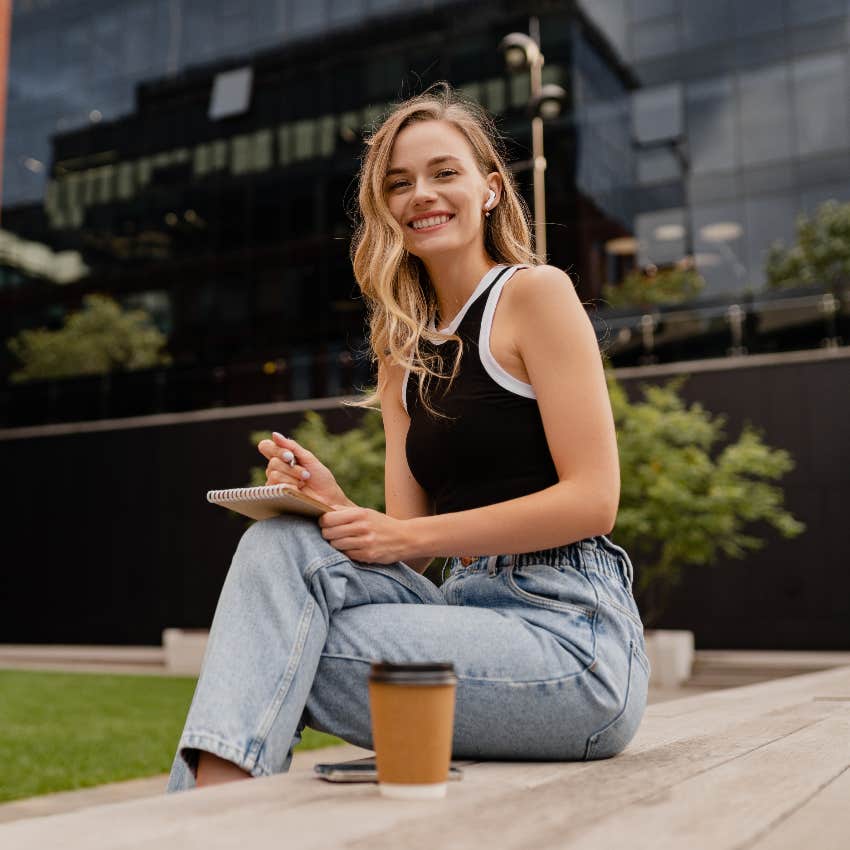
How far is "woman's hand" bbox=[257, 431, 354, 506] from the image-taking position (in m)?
2.32

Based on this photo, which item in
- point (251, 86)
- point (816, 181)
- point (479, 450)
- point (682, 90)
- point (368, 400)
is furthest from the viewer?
point (251, 86)

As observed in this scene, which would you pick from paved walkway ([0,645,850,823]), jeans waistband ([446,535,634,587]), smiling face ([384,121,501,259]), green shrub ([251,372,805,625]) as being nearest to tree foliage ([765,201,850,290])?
green shrub ([251,372,805,625])

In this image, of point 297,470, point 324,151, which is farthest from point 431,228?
point 324,151

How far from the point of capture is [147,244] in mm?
24234

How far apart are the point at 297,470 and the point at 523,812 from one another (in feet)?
3.73

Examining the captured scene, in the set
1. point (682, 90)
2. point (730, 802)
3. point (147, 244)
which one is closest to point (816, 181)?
point (682, 90)

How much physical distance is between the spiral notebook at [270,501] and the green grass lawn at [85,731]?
4347 mm

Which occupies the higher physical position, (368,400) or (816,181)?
(816,181)

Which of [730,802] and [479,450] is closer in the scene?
[730,802]

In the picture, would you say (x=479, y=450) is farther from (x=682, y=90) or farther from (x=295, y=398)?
(x=682, y=90)

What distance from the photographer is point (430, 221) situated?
8.55 feet

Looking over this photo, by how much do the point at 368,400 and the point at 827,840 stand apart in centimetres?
182

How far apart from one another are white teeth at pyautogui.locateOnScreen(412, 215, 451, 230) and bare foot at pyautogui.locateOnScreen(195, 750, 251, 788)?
55.7 inches

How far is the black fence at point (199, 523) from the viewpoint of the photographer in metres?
15.2
